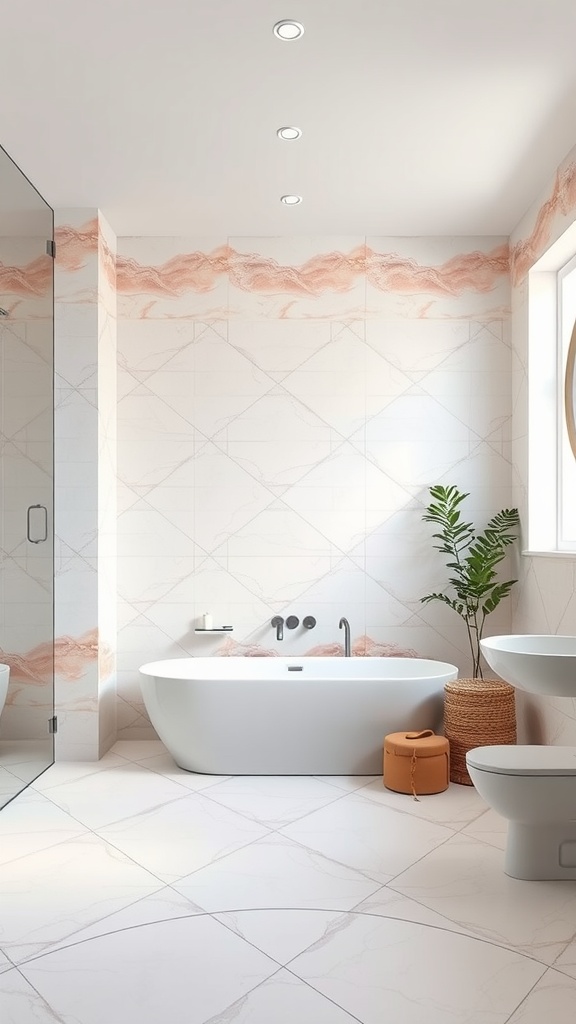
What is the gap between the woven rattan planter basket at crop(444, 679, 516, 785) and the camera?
159 inches

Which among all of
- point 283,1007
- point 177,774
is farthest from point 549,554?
point 283,1007

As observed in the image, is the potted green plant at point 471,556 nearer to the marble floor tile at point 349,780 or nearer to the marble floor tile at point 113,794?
the marble floor tile at point 349,780

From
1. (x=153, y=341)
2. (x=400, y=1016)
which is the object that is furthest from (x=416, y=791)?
(x=153, y=341)

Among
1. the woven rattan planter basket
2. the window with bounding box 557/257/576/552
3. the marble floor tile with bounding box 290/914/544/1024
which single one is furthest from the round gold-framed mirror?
the marble floor tile with bounding box 290/914/544/1024

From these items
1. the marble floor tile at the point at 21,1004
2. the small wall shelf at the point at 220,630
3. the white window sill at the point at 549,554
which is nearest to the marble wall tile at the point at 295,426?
the small wall shelf at the point at 220,630

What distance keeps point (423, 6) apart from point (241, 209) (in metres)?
1.88

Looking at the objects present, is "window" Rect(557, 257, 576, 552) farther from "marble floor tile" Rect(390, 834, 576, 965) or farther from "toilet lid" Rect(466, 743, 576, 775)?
"marble floor tile" Rect(390, 834, 576, 965)

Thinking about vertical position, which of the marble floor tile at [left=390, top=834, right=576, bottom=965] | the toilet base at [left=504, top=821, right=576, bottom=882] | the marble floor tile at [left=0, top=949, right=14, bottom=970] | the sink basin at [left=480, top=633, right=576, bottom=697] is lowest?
the marble floor tile at [left=390, top=834, right=576, bottom=965]

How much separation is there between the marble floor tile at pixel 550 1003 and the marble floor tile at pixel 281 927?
0.60m

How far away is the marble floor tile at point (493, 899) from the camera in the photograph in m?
2.41

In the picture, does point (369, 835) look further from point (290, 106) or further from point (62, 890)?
point (290, 106)

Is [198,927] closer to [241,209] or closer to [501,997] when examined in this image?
[501,997]

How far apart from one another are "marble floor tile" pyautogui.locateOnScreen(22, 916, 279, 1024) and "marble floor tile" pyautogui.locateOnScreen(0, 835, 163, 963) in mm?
146

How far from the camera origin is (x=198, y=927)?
8.09 ft
